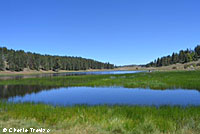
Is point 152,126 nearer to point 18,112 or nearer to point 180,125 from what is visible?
point 180,125

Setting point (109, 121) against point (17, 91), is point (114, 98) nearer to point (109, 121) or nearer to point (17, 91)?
point (109, 121)

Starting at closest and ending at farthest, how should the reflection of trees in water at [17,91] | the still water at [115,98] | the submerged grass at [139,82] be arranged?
the still water at [115,98], the reflection of trees in water at [17,91], the submerged grass at [139,82]

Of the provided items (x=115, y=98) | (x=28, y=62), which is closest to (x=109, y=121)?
(x=115, y=98)

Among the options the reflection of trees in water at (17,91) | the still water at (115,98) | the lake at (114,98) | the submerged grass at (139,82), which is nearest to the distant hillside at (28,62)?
the submerged grass at (139,82)

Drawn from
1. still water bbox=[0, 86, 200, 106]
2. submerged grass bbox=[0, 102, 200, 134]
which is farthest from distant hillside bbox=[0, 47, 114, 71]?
submerged grass bbox=[0, 102, 200, 134]

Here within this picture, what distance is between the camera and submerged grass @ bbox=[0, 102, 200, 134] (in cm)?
923

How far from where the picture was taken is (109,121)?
10766 mm

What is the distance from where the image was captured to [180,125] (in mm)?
10203

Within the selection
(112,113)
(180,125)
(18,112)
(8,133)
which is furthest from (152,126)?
(18,112)

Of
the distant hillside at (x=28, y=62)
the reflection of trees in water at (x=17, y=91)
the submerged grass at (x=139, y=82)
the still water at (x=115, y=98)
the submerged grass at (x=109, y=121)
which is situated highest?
the distant hillside at (x=28, y=62)

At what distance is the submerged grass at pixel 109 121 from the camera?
9227 millimetres

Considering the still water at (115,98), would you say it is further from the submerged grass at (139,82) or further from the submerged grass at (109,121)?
the submerged grass at (139,82)

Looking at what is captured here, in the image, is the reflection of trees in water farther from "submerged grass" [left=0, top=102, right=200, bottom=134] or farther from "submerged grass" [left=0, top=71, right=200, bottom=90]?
"submerged grass" [left=0, top=102, right=200, bottom=134]

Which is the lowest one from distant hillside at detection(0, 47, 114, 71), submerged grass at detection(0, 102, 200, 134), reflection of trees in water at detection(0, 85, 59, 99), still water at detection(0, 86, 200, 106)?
still water at detection(0, 86, 200, 106)
